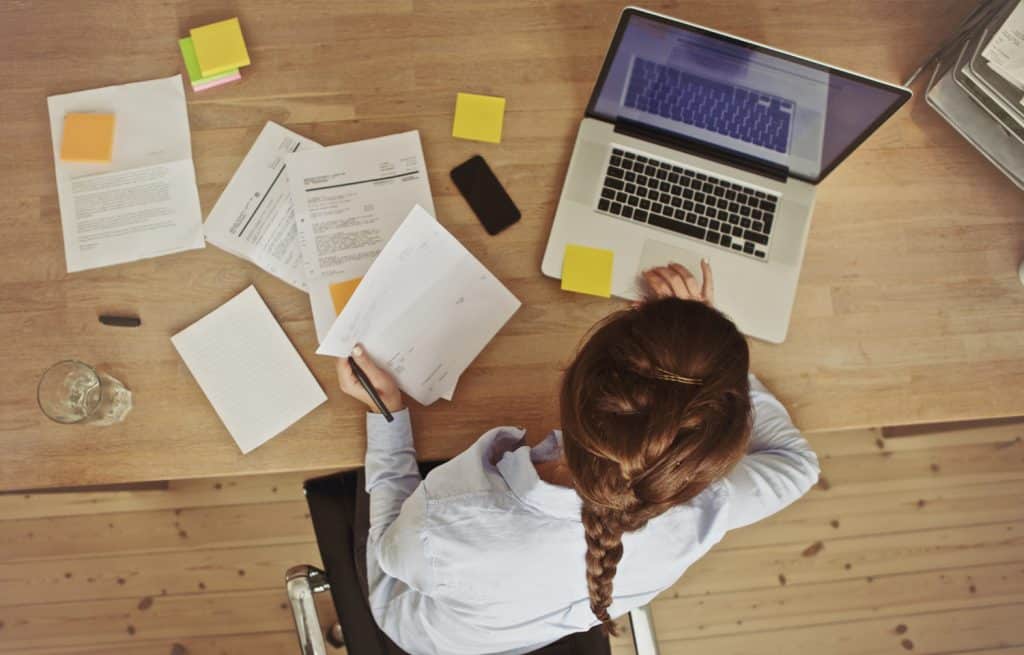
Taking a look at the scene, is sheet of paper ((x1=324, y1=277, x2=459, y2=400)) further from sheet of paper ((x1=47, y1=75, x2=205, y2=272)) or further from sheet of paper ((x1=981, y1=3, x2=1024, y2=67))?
sheet of paper ((x1=981, y1=3, x2=1024, y2=67))

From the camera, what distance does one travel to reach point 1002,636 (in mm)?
1749


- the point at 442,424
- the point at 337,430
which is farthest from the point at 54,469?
the point at 442,424

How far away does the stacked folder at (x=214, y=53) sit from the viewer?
1.09 metres

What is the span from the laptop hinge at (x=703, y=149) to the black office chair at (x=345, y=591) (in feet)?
2.21

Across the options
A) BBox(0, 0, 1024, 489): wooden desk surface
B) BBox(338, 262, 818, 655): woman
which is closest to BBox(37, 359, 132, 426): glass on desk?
BBox(0, 0, 1024, 489): wooden desk surface

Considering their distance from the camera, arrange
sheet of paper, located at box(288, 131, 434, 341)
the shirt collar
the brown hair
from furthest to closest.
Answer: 1. sheet of paper, located at box(288, 131, 434, 341)
2. the shirt collar
3. the brown hair

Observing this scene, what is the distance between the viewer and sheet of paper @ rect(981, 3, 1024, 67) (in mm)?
952

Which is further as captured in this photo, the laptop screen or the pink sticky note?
the pink sticky note

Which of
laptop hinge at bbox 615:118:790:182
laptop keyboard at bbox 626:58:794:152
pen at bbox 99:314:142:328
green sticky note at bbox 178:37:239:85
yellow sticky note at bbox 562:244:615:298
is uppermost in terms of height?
laptop keyboard at bbox 626:58:794:152

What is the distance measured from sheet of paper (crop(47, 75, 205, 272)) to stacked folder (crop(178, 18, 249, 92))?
4 centimetres

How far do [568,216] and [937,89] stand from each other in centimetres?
67

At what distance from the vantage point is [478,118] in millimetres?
1104

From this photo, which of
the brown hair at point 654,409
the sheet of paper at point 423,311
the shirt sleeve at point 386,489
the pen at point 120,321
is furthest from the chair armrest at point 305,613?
the brown hair at point 654,409

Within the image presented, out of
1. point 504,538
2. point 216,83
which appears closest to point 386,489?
point 504,538
